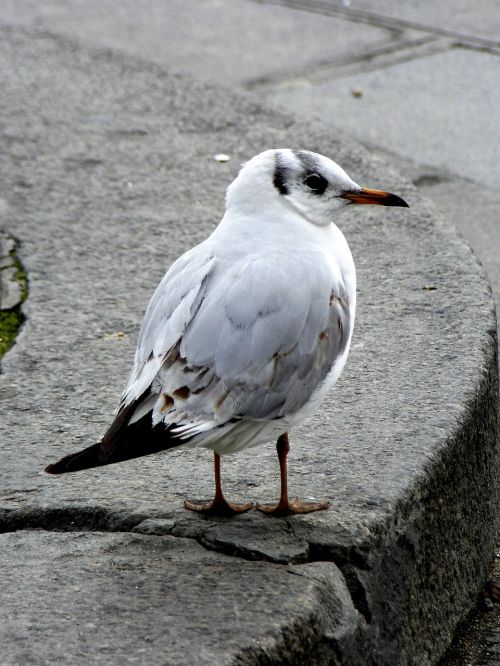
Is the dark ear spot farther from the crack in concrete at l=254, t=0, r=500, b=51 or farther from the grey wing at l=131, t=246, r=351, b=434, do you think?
the crack in concrete at l=254, t=0, r=500, b=51

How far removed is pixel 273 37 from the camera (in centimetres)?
660

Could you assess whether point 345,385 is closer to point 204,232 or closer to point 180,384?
point 180,384

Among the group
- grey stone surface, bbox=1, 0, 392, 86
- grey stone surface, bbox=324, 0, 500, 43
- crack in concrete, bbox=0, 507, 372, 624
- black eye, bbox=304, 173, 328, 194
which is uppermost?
black eye, bbox=304, 173, 328, 194

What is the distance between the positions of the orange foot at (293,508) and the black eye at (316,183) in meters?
0.69

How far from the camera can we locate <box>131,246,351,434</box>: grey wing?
91.4 inches

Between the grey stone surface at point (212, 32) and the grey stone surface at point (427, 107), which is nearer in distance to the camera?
the grey stone surface at point (427, 107)

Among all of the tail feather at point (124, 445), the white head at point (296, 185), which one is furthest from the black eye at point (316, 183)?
the tail feather at point (124, 445)

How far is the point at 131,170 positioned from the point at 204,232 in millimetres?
605

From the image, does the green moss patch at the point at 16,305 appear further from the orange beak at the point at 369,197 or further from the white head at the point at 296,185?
the orange beak at the point at 369,197

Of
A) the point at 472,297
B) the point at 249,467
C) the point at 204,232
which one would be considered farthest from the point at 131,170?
the point at 249,467

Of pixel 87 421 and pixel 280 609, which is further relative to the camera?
pixel 87 421

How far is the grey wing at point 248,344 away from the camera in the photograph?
91.4 inches

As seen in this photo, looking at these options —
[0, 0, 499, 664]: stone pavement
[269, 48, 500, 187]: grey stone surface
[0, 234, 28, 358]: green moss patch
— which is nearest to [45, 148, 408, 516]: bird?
[0, 0, 499, 664]: stone pavement

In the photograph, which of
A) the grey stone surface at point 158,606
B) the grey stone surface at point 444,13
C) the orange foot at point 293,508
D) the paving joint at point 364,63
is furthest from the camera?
the grey stone surface at point 444,13
